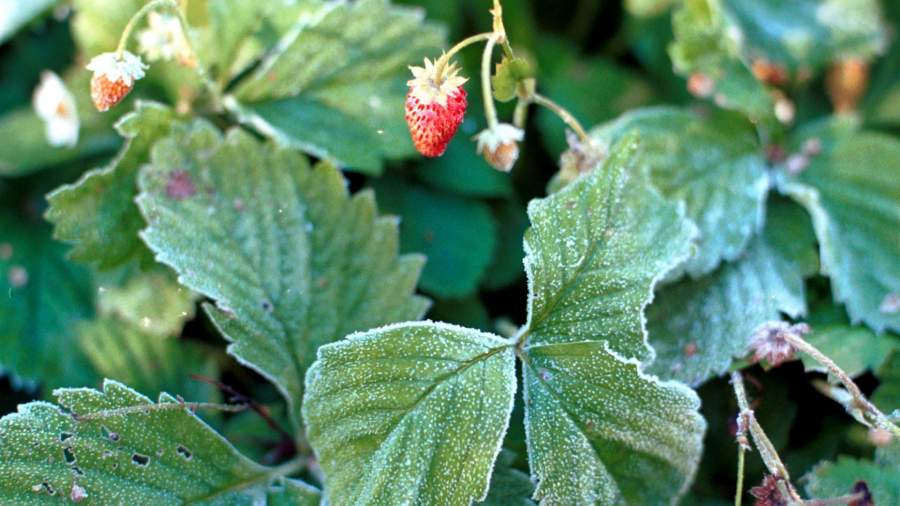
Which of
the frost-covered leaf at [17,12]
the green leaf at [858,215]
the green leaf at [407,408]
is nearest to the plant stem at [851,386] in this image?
the green leaf at [858,215]

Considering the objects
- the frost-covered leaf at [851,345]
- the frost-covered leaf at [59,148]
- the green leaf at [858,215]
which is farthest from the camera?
the frost-covered leaf at [59,148]

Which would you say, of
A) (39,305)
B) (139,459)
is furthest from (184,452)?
(39,305)

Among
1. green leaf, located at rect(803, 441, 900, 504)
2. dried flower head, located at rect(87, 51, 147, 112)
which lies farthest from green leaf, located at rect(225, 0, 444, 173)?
green leaf, located at rect(803, 441, 900, 504)

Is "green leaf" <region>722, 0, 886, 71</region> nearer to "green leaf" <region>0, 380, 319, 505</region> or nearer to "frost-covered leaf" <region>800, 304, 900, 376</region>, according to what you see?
"frost-covered leaf" <region>800, 304, 900, 376</region>

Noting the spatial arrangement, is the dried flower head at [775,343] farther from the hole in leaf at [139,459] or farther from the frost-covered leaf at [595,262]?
the hole in leaf at [139,459]

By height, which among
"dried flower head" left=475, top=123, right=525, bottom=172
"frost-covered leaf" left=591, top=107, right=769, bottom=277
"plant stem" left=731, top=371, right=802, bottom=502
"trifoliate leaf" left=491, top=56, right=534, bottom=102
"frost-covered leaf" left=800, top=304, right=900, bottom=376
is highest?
"trifoliate leaf" left=491, top=56, right=534, bottom=102

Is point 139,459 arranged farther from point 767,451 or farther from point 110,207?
point 767,451

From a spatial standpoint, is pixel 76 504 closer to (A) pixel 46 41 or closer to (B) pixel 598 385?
(B) pixel 598 385
